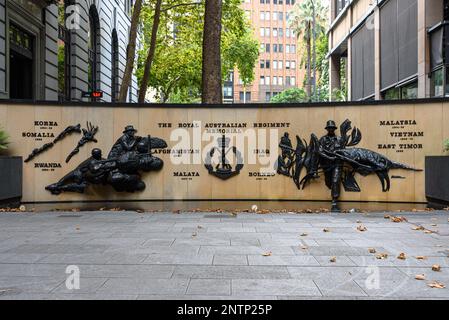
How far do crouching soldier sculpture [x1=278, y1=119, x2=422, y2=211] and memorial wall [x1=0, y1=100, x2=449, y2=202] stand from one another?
68 millimetres

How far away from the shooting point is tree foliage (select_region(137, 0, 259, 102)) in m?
30.7

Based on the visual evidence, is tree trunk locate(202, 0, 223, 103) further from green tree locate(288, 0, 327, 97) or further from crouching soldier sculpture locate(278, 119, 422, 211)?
green tree locate(288, 0, 327, 97)

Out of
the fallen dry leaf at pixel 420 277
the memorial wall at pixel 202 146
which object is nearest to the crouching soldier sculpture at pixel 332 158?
the memorial wall at pixel 202 146

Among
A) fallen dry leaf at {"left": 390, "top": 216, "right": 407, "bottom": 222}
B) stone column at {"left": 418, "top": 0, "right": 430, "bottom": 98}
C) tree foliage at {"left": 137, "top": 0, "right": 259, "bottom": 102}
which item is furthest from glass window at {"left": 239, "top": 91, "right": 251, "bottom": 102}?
fallen dry leaf at {"left": 390, "top": 216, "right": 407, "bottom": 222}

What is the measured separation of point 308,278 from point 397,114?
908cm

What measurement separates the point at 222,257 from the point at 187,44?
3255cm

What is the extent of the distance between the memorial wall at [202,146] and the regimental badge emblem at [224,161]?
0.03 meters

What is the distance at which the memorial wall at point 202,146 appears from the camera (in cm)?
1360

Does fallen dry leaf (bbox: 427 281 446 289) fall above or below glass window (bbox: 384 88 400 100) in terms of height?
below

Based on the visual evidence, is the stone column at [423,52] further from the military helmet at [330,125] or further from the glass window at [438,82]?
the military helmet at [330,125]

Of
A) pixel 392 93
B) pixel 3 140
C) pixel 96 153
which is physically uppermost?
pixel 392 93

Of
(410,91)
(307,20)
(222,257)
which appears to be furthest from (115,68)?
(307,20)

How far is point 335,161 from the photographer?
519 inches

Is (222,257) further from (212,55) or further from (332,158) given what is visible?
(212,55)
